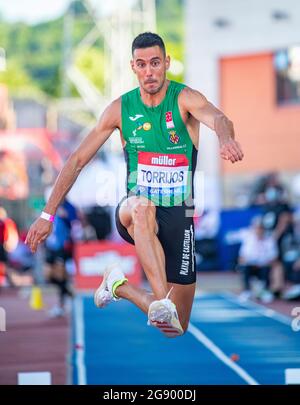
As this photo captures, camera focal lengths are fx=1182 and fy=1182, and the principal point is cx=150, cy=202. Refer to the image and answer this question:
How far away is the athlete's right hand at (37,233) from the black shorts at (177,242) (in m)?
0.42

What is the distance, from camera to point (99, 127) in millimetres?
6840

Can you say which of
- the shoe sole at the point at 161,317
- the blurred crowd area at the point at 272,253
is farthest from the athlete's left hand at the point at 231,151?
the blurred crowd area at the point at 272,253

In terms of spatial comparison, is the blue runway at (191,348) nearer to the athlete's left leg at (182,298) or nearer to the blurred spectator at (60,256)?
the blurred spectator at (60,256)

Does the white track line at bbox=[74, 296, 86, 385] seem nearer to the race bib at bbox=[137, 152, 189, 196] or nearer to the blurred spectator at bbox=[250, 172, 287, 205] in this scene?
the race bib at bbox=[137, 152, 189, 196]

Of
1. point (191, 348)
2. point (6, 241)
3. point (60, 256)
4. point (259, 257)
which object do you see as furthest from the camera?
point (6, 241)

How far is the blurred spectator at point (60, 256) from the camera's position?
1443 centimetres

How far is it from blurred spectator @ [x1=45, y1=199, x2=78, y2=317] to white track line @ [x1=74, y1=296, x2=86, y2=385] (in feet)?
0.96

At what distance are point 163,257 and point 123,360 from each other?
330cm

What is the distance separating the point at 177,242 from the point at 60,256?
780 centimetres

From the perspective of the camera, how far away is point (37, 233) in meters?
6.74

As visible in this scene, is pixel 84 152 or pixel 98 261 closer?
pixel 84 152

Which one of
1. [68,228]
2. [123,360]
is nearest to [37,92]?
[68,228]

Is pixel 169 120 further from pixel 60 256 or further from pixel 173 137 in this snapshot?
pixel 60 256

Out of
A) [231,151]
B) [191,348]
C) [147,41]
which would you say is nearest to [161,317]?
[231,151]
